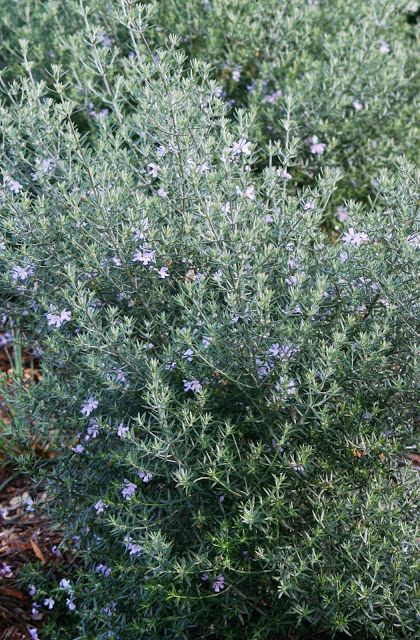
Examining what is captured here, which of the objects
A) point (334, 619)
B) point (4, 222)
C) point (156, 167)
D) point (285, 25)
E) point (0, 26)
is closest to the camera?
point (334, 619)

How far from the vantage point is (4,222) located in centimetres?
305

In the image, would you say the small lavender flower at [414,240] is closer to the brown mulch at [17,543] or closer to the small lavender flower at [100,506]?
the brown mulch at [17,543]

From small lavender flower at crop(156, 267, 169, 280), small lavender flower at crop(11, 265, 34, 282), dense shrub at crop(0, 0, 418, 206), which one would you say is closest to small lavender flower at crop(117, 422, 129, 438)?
small lavender flower at crop(156, 267, 169, 280)

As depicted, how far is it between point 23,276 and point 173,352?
0.58 metres

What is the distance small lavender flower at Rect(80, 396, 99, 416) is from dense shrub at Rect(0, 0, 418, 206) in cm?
194

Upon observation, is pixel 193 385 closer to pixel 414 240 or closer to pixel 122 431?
pixel 122 431

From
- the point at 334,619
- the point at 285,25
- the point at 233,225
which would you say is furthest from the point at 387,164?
the point at 334,619

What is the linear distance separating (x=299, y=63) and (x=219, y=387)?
262 cm

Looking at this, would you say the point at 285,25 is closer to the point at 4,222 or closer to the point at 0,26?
the point at 0,26

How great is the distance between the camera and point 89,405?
3.03 m

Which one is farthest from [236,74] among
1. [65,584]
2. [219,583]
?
[219,583]

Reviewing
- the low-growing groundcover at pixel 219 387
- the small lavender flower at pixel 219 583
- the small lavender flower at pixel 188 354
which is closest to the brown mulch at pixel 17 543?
the low-growing groundcover at pixel 219 387

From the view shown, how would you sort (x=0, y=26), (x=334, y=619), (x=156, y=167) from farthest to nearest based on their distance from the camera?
1. (x=0, y=26)
2. (x=156, y=167)
3. (x=334, y=619)

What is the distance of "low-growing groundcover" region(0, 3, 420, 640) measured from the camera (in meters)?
2.80
